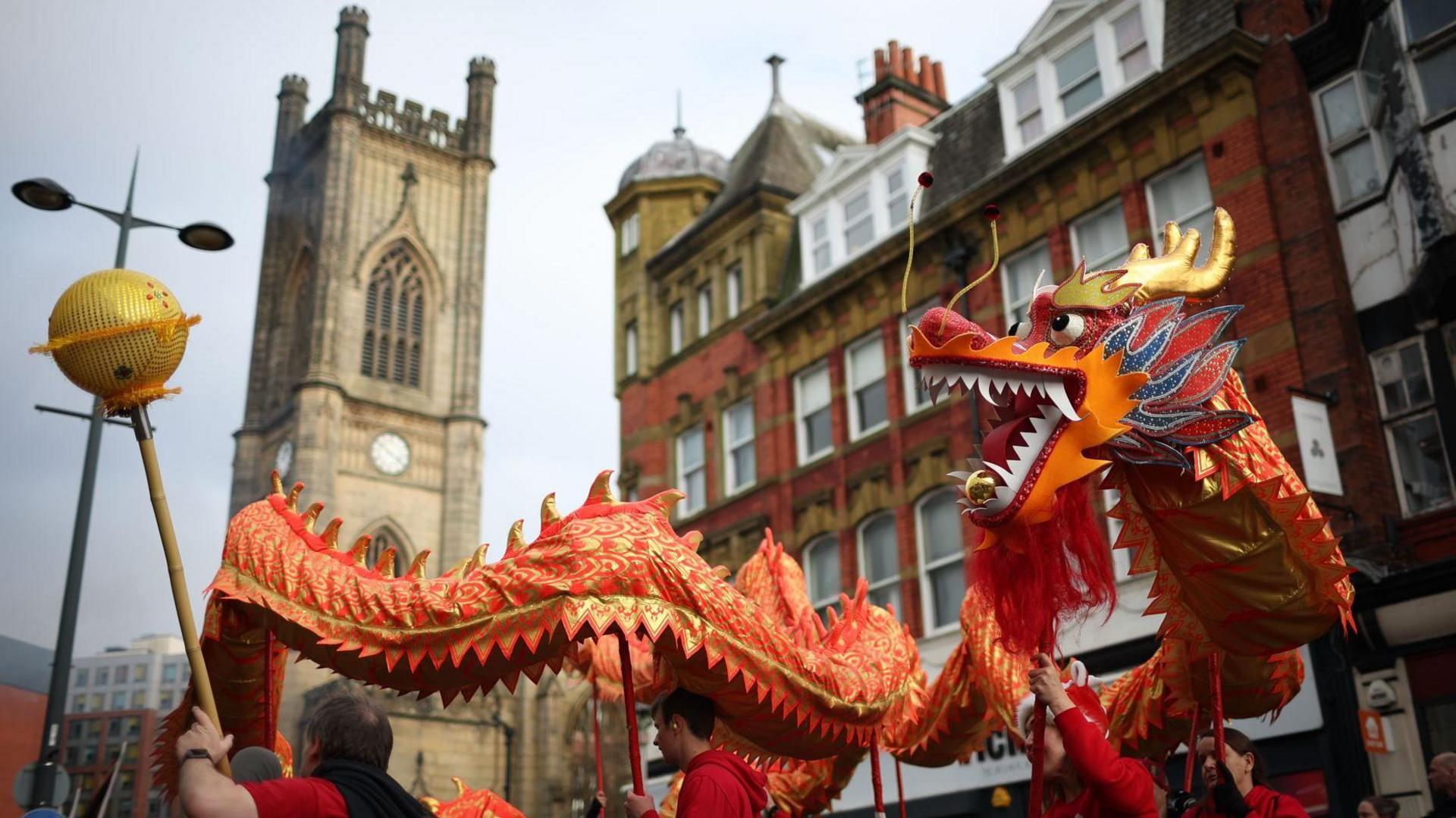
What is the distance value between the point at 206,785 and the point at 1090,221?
52.7ft

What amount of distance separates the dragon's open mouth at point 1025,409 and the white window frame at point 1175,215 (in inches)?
489

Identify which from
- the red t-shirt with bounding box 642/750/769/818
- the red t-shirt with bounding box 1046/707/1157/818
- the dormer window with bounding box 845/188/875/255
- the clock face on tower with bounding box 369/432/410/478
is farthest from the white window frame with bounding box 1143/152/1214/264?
the clock face on tower with bounding box 369/432/410/478

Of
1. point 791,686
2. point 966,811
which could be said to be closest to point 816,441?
point 966,811

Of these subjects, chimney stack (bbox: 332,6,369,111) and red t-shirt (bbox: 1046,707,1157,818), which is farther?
→ chimney stack (bbox: 332,6,369,111)

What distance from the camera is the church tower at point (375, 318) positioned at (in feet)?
194

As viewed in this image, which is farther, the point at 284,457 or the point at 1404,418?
the point at 284,457

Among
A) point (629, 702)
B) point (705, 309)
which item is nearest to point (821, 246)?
point (705, 309)

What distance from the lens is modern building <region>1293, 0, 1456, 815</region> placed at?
39.9ft

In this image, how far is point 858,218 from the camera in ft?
72.5

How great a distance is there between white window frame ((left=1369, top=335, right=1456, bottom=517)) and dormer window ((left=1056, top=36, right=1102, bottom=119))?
5877 millimetres

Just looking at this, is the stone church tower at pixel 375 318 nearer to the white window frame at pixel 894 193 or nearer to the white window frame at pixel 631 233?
the white window frame at pixel 631 233

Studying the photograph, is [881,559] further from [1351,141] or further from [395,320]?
[395,320]

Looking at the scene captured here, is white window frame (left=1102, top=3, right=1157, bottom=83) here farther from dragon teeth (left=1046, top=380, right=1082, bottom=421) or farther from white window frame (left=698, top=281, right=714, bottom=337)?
dragon teeth (left=1046, top=380, right=1082, bottom=421)


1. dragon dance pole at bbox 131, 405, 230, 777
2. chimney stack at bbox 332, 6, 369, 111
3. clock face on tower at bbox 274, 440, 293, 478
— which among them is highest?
chimney stack at bbox 332, 6, 369, 111
